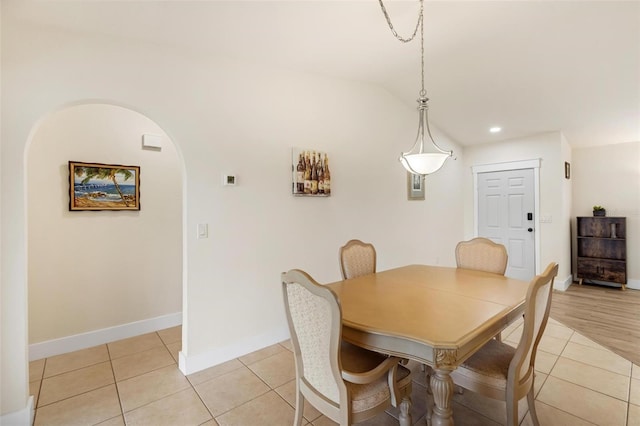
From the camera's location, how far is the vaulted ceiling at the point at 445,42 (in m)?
2.01

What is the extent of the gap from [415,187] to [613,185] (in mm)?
3240

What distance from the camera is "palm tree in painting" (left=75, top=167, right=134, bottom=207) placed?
2.73 m

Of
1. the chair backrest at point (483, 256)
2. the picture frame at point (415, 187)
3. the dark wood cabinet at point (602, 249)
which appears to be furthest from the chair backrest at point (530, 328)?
the dark wood cabinet at point (602, 249)

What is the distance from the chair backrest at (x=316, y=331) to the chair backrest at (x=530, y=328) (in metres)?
0.85

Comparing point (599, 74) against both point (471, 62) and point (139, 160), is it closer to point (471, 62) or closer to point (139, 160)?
point (471, 62)

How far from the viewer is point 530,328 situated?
4.53 feet

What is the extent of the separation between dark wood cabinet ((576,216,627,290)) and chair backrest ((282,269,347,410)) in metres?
5.31

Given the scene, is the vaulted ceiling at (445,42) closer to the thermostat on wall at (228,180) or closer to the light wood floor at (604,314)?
the thermostat on wall at (228,180)

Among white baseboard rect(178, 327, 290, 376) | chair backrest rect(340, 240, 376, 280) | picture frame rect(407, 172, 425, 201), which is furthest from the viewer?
picture frame rect(407, 172, 425, 201)

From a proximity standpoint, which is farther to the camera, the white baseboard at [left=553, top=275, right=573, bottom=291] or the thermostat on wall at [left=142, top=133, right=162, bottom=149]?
the white baseboard at [left=553, top=275, right=573, bottom=291]

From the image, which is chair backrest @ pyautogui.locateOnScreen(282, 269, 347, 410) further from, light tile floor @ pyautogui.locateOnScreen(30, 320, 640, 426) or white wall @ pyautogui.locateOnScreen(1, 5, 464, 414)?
white wall @ pyautogui.locateOnScreen(1, 5, 464, 414)

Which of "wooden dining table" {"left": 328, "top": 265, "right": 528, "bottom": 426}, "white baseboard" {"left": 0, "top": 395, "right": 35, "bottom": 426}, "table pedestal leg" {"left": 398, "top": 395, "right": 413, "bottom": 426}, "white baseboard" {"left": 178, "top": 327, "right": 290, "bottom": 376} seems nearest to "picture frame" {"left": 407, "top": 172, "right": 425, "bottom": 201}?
"wooden dining table" {"left": 328, "top": 265, "right": 528, "bottom": 426}

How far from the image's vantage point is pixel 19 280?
68.7 inches

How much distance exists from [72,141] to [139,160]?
1.78ft
